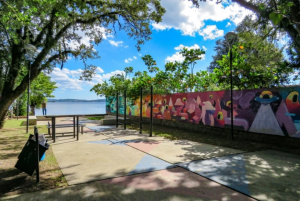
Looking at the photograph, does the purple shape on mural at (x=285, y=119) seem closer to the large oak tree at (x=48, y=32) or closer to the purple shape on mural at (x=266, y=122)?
the purple shape on mural at (x=266, y=122)

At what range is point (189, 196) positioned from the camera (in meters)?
2.87

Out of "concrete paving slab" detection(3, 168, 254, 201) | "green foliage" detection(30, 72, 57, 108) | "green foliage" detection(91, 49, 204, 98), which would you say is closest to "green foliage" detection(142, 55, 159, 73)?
"green foliage" detection(91, 49, 204, 98)

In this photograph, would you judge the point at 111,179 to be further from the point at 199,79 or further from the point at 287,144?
the point at 199,79

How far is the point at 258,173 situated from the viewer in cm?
383

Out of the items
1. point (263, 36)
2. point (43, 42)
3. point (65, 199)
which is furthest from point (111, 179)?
point (43, 42)

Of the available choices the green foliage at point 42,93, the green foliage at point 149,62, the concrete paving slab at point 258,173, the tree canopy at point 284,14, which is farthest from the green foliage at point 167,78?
the green foliage at point 42,93

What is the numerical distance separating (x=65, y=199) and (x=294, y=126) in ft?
21.7

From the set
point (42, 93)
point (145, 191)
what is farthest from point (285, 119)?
point (42, 93)

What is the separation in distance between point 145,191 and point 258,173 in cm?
239

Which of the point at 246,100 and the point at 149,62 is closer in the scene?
the point at 246,100

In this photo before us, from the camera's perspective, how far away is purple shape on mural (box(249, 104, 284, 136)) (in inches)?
256

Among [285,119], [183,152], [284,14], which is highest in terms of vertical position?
[284,14]

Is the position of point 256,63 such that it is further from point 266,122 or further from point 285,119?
point 285,119

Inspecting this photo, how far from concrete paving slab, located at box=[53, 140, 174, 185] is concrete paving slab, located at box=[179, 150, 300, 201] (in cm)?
98
